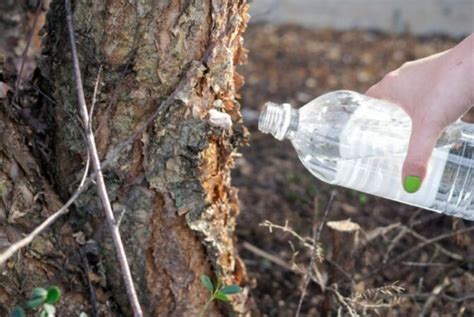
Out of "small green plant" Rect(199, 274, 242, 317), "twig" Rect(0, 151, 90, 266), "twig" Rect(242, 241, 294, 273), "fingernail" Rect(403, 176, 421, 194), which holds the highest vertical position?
"fingernail" Rect(403, 176, 421, 194)

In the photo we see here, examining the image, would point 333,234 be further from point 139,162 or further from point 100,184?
point 100,184

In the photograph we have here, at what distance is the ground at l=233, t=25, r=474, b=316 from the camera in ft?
8.35

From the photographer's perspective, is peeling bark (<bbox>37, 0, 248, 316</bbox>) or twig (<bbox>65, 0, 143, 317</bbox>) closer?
twig (<bbox>65, 0, 143, 317</bbox>)

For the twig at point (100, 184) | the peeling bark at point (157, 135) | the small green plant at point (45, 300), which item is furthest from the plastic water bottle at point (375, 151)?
the small green plant at point (45, 300)

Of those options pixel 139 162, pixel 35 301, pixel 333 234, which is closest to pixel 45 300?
pixel 35 301

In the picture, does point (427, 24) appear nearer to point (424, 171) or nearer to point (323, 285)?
point (323, 285)

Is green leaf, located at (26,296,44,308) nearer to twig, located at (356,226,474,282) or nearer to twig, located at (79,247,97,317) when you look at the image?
Answer: twig, located at (79,247,97,317)

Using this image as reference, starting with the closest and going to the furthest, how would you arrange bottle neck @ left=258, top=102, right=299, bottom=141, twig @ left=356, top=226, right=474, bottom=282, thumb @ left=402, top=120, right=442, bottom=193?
1. thumb @ left=402, top=120, right=442, bottom=193
2. bottle neck @ left=258, top=102, right=299, bottom=141
3. twig @ left=356, top=226, right=474, bottom=282

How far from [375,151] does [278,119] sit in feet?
1.10

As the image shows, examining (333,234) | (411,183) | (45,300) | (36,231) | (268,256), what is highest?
(411,183)

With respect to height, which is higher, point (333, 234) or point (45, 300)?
point (45, 300)

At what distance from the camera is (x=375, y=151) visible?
215 centimetres

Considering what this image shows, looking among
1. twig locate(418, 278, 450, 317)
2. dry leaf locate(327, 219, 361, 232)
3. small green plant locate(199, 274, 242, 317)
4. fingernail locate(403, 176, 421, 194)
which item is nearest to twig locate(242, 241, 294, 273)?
dry leaf locate(327, 219, 361, 232)

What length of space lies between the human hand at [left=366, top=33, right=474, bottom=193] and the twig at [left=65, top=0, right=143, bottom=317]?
0.61m
